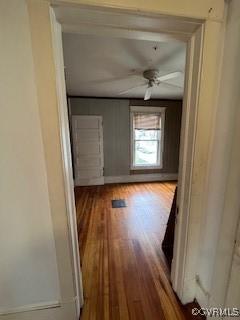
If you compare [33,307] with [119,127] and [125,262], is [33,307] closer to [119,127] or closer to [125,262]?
[125,262]

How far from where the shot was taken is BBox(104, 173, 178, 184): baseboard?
4.86m

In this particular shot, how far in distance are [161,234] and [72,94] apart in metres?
3.72

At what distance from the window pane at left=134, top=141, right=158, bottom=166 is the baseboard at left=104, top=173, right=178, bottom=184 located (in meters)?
0.37

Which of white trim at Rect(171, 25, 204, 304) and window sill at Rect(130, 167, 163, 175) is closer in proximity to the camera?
white trim at Rect(171, 25, 204, 304)

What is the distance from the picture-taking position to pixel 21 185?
0.98 meters

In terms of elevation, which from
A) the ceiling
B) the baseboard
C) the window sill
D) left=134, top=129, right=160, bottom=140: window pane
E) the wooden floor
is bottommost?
the wooden floor

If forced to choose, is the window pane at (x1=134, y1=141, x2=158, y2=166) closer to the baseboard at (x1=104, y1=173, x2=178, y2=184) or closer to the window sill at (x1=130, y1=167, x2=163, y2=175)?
the window sill at (x1=130, y1=167, x2=163, y2=175)

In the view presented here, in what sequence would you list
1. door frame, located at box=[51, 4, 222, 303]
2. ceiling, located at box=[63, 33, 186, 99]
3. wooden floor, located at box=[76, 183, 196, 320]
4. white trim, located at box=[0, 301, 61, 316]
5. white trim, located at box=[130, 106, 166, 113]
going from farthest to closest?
white trim, located at box=[130, 106, 166, 113], ceiling, located at box=[63, 33, 186, 99], wooden floor, located at box=[76, 183, 196, 320], white trim, located at box=[0, 301, 61, 316], door frame, located at box=[51, 4, 222, 303]

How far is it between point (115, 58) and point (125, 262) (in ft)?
8.13

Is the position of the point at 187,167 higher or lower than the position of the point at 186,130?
lower

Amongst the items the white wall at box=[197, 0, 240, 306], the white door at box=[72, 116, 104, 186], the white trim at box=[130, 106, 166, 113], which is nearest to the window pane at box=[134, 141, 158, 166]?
the white trim at box=[130, 106, 166, 113]

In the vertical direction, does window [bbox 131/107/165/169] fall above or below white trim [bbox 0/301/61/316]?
above

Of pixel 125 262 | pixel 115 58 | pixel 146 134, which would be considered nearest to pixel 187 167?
pixel 125 262

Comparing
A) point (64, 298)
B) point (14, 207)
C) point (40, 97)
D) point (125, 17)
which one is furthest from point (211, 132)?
point (64, 298)
